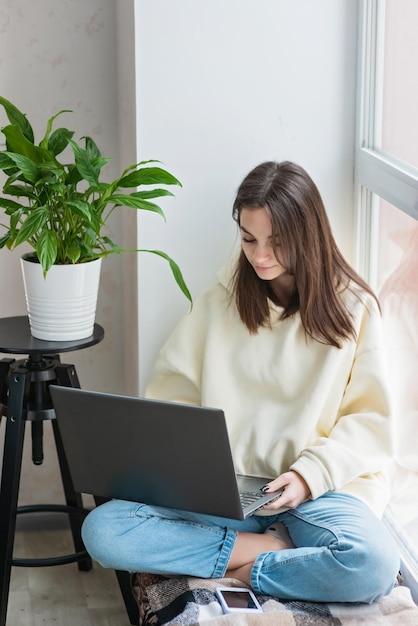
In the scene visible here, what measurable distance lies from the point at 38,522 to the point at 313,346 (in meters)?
1.02

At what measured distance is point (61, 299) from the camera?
2062mm

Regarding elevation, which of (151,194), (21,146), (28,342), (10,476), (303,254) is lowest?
(10,476)

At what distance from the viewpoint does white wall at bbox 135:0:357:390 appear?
7.06 feet

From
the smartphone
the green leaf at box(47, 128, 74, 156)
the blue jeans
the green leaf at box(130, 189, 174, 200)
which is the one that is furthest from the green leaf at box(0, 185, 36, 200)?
the smartphone

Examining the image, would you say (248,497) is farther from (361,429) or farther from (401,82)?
(401,82)

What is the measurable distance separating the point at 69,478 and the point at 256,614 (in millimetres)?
736

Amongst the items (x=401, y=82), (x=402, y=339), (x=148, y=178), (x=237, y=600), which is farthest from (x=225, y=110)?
(x=237, y=600)

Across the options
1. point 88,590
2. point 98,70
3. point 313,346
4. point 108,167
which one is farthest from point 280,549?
point 98,70

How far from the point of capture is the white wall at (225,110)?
2152 millimetres

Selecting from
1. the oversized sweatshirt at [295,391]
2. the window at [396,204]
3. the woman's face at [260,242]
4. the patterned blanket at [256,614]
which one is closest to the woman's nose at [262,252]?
the woman's face at [260,242]

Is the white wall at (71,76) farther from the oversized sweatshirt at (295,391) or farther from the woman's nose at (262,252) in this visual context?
the woman's nose at (262,252)

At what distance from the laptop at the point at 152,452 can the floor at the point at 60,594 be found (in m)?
0.44

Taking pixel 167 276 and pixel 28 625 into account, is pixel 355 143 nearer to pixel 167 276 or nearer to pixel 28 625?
pixel 167 276

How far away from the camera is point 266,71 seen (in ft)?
7.20
